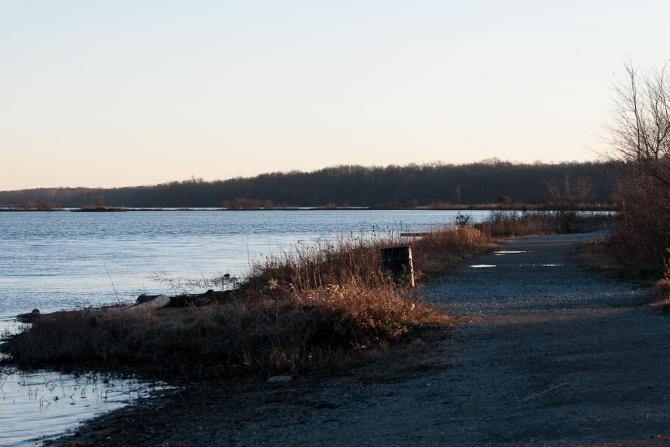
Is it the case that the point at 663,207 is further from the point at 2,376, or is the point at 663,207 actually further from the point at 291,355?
the point at 2,376

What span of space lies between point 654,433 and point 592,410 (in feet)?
4.11

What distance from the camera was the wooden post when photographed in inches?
906

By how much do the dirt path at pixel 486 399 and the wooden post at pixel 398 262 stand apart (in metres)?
5.93

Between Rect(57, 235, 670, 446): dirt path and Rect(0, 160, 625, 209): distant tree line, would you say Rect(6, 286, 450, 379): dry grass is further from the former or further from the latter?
Rect(0, 160, 625, 209): distant tree line

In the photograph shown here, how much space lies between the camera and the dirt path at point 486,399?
9.23m

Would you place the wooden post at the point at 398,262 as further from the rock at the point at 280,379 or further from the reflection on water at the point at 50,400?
the rock at the point at 280,379

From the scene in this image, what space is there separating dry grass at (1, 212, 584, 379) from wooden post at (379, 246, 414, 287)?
4.53 m

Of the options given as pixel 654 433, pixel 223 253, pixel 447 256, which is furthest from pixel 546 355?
pixel 223 253

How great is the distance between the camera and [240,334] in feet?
49.9

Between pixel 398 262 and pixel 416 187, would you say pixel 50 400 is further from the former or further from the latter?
pixel 416 187

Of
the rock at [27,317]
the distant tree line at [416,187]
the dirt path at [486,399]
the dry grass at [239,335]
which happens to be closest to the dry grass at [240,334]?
the dry grass at [239,335]

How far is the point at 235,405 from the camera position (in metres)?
11.7

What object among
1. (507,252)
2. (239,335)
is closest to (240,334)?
(239,335)

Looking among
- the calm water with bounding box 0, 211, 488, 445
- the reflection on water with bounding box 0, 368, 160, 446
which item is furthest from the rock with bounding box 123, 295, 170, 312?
the reflection on water with bounding box 0, 368, 160, 446
